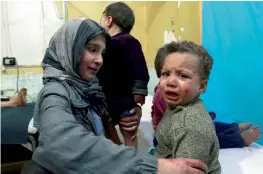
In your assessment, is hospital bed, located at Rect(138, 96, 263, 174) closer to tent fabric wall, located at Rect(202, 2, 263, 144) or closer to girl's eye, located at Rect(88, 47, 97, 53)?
tent fabric wall, located at Rect(202, 2, 263, 144)

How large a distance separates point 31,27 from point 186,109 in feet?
8.81

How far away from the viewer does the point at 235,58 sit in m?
2.00

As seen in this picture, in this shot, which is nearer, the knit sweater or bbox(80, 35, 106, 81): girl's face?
the knit sweater

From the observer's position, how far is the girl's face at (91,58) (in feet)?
3.11

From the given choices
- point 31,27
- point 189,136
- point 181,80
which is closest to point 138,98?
point 181,80

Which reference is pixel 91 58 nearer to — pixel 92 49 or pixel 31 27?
pixel 92 49

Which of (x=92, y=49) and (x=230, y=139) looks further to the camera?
(x=230, y=139)

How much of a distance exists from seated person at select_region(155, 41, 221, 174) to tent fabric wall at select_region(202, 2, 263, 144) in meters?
1.00

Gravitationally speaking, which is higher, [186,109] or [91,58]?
[91,58]

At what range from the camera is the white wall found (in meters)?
2.71

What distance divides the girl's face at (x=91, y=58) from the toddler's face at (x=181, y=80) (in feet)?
0.86

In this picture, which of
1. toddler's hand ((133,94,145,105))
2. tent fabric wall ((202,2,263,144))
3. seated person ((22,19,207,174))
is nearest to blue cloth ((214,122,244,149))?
tent fabric wall ((202,2,263,144))

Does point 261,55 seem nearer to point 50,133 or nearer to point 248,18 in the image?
point 248,18

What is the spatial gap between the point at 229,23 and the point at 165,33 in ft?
3.85
